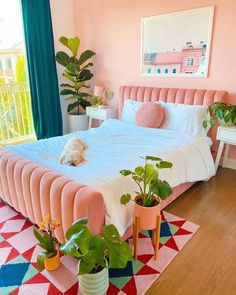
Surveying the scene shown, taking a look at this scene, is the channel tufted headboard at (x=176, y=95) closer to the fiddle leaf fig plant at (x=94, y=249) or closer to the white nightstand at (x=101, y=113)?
the white nightstand at (x=101, y=113)

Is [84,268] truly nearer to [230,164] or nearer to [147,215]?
[147,215]

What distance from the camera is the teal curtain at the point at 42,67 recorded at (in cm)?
375

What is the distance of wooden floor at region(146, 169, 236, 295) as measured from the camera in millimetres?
1465

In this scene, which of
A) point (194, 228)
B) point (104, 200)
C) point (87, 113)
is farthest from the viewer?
point (87, 113)

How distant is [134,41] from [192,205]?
8.93 ft

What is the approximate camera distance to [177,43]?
3250 mm

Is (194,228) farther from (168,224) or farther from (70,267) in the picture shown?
(70,267)

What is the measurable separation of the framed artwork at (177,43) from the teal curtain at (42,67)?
1.66 metres

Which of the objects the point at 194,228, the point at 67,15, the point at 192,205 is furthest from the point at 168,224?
the point at 67,15

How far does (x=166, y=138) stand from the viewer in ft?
8.96

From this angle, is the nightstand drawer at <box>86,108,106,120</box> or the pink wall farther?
the nightstand drawer at <box>86,108,106,120</box>

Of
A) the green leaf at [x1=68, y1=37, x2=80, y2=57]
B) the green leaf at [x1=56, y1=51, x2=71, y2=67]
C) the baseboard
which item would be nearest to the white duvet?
the baseboard

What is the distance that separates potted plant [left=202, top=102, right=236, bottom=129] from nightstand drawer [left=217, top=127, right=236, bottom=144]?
9 centimetres

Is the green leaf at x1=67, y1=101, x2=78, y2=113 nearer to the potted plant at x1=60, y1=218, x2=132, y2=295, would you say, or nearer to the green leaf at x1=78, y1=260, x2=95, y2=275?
the potted plant at x1=60, y1=218, x2=132, y2=295
